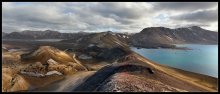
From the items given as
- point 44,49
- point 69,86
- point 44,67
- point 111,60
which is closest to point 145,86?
point 69,86

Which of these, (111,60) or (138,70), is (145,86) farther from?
(111,60)

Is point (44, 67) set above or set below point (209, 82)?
above

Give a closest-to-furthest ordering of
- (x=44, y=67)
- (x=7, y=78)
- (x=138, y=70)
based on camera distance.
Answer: (x=138, y=70) → (x=7, y=78) → (x=44, y=67)

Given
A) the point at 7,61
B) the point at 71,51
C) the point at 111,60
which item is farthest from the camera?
the point at 71,51

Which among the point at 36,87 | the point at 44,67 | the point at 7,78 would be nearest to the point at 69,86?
the point at 36,87

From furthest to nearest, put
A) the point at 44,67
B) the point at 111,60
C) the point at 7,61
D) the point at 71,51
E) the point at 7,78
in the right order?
the point at 71,51
the point at 111,60
the point at 7,61
the point at 44,67
the point at 7,78

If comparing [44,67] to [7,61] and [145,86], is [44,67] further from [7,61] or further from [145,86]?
[145,86]

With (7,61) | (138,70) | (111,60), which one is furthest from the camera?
(111,60)

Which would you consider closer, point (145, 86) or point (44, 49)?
point (145, 86)

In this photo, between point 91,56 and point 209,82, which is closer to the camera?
point 209,82
